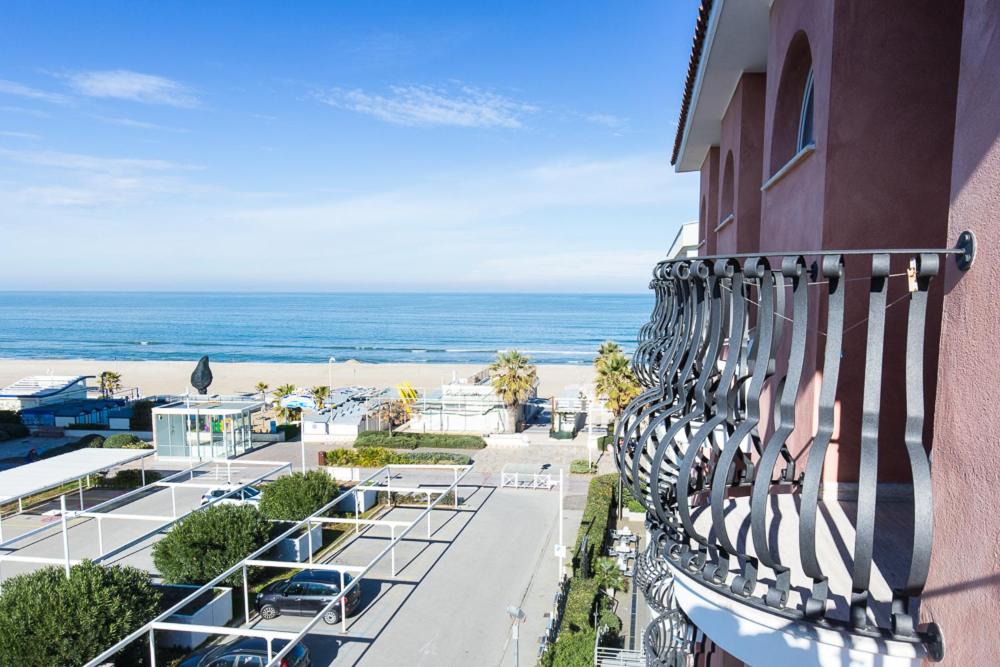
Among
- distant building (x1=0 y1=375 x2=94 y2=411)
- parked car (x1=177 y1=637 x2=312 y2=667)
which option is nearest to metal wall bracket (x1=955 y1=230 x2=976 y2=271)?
parked car (x1=177 y1=637 x2=312 y2=667)

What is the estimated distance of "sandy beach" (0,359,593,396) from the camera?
62812 millimetres

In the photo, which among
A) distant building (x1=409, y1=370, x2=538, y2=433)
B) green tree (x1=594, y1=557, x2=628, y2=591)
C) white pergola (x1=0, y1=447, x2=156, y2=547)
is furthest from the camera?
distant building (x1=409, y1=370, x2=538, y2=433)

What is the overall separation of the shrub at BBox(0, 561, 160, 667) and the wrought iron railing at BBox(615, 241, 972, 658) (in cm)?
1271

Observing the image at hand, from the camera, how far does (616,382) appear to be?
32031mm

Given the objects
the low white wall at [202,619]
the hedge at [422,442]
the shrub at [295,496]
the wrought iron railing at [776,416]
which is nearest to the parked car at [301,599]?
the low white wall at [202,619]

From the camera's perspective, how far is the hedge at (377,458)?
30656mm

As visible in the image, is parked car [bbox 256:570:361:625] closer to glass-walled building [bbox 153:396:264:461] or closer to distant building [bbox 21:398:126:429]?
glass-walled building [bbox 153:396:264:461]

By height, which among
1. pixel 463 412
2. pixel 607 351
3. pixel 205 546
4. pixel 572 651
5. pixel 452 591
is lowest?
pixel 452 591

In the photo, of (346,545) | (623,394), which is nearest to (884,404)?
(346,545)

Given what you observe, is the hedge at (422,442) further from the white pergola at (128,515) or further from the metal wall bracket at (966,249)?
the metal wall bracket at (966,249)

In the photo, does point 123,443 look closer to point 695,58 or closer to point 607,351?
point 607,351

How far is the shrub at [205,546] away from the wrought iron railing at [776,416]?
51.8 ft

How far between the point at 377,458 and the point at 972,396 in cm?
3007

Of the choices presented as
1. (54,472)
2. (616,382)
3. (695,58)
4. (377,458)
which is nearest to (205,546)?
(54,472)
